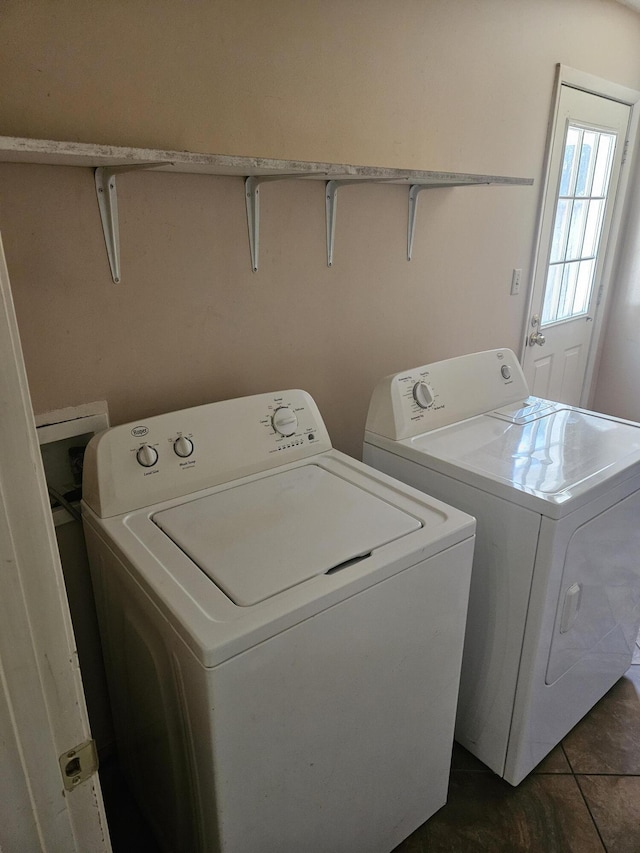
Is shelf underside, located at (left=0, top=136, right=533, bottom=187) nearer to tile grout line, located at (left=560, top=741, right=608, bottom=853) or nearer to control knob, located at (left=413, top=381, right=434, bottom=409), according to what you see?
control knob, located at (left=413, top=381, right=434, bottom=409)

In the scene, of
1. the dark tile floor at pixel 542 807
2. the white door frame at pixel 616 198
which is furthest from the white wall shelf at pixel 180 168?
the dark tile floor at pixel 542 807

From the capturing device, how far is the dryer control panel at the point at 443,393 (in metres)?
1.70

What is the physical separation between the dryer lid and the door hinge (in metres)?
1.05

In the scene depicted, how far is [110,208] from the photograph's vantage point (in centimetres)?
Result: 130

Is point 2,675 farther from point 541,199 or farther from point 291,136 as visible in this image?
point 541,199

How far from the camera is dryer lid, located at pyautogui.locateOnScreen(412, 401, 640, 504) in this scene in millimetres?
1436

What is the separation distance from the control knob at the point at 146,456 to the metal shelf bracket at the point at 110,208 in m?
0.40

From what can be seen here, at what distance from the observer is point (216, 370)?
5.28 ft

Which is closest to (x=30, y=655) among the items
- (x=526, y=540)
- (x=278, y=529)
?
(x=278, y=529)

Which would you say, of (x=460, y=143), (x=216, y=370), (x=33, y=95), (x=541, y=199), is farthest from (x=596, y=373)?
(x=33, y=95)

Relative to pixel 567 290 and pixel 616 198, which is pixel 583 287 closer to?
pixel 567 290

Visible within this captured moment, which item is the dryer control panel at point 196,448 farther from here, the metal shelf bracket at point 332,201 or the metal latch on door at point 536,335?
the metal latch on door at point 536,335

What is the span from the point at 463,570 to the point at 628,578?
0.78 meters

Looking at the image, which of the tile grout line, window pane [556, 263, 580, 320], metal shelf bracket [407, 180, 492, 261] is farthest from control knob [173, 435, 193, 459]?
window pane [556, 263, 580, 320]
